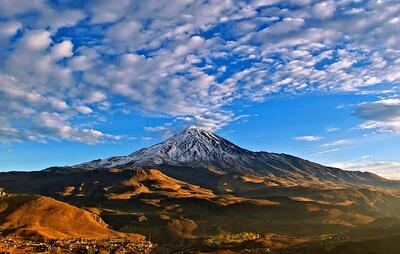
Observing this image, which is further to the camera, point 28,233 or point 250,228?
point 250,228

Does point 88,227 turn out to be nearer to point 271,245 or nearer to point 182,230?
point 182,230

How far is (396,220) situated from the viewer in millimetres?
162250

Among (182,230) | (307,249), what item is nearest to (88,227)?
(182,230)

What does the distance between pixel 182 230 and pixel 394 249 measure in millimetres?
106065

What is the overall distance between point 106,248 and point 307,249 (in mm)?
56964

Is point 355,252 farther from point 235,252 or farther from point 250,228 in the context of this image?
point 250,228

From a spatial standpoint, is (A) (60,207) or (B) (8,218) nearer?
(B) (8,218)

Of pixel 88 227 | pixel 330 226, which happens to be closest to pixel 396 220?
pixel 330 226

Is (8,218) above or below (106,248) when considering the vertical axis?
above

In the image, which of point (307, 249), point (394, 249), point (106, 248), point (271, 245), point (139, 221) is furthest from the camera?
point (139, 221)

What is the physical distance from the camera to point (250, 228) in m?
182

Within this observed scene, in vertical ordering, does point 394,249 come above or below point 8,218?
below

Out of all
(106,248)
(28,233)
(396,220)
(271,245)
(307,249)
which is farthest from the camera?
(396,220)

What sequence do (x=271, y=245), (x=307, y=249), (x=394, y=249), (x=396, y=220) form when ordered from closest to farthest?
(x=394, y=249) → (x=307, y=249) → (x=271, y=245) → (x=396, y=220)
